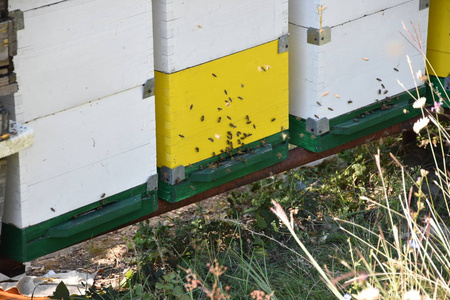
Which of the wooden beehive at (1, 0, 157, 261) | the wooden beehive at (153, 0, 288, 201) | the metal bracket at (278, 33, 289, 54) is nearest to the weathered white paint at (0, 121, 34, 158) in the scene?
the wooden beehive at (1, 0, 157, 261)

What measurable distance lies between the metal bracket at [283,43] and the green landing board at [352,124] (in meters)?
0.48

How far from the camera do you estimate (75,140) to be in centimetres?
289

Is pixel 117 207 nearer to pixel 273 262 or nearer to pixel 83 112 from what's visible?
pixel 83 112

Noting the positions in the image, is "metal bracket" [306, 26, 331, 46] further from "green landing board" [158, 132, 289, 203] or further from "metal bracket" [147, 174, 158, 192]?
"metal bracket" [147, 174, 158, 192]

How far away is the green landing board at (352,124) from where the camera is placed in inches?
151

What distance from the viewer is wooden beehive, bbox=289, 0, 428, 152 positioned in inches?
142

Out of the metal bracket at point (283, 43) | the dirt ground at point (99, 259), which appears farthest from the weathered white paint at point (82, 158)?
the dirt ground at point (99, 259)

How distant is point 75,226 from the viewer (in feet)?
9.71

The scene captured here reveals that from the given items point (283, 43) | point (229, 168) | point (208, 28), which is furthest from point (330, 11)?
point (229, 168)

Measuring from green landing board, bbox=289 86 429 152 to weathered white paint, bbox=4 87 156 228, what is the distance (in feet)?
3.24

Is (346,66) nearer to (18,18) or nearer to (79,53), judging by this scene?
(79,53)

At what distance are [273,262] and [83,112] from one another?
130 cm

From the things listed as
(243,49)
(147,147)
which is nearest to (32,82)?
(147,147)

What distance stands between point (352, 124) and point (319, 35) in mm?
579
